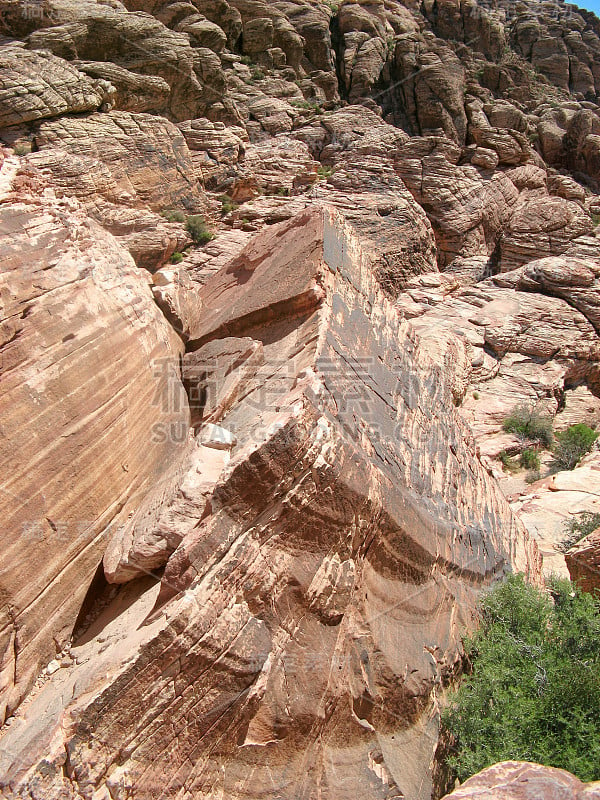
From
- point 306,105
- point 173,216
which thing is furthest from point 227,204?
point 306,105

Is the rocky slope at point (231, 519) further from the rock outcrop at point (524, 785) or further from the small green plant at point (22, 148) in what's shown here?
the small green plant at point (22, 148)

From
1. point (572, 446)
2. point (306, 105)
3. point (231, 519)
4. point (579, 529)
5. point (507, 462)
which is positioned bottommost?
point (507, 462)

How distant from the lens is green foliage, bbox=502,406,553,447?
16094mm

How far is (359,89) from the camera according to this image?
34.7m

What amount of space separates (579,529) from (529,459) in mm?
4910

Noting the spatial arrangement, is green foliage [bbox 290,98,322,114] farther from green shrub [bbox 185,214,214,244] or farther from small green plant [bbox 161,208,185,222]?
green shrub [bbox 185,214,214,244]

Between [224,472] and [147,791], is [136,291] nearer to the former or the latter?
[224,472]

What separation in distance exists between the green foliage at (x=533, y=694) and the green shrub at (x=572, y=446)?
8567 millimetres

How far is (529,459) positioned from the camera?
15.2m

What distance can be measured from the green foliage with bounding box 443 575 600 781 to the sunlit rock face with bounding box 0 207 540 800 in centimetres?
34

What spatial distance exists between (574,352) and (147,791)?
18560mm

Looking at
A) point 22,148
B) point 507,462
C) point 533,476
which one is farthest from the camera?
point 22,148

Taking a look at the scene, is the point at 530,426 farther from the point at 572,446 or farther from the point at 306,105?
the point at 306,105

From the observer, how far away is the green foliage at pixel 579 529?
33.9 ft
